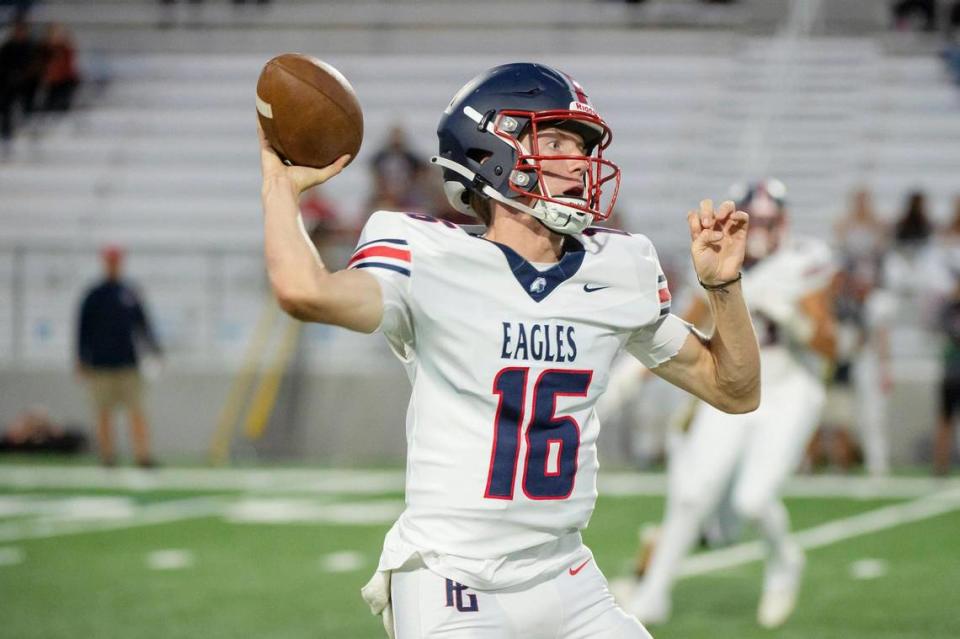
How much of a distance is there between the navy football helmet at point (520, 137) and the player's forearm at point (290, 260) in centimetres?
52

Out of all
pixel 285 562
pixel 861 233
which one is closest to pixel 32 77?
pixel 861 233

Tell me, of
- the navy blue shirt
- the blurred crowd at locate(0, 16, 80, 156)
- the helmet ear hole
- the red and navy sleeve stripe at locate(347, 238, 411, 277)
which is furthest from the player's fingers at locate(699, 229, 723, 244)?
the blurred crowd at locate(0, 16, 80, 156)

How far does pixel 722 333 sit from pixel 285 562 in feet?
18.3

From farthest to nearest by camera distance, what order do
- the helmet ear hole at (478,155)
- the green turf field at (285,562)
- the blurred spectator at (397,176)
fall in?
1. the blurred spectator at (397,176)
2. the green turf field at (285,562)
3. the helmet ear hole at (478,155)

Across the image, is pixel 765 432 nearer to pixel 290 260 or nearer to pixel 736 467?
pixel 736 467

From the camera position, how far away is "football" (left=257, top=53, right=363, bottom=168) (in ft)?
10.4

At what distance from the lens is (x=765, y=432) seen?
276 inches

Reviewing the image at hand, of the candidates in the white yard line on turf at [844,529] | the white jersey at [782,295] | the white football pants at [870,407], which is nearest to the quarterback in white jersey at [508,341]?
the white jersey at [782,295]

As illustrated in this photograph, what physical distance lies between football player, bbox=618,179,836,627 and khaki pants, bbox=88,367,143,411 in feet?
24.0

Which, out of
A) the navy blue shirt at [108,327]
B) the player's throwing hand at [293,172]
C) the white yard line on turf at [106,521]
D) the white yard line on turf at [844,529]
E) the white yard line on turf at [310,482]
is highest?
the player's throwing hand at [293,172]

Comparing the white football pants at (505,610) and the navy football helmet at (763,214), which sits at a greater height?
the navy football helmet at (763,214)

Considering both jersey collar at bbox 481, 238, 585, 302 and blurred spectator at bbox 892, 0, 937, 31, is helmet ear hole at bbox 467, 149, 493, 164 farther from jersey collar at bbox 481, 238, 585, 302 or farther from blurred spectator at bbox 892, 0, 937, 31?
blurred spectator at bbox 892, 0, 937, 31

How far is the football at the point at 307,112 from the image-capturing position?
318 cm

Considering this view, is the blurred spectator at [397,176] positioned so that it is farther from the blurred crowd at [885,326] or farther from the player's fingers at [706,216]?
the player's fingers at [706,216]
